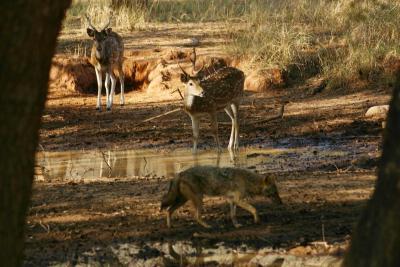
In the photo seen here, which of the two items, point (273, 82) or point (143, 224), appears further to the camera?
point (273, 82)

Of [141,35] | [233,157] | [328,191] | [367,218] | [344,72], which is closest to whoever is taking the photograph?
[367,218]

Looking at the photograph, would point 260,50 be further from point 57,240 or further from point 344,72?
point 57,240

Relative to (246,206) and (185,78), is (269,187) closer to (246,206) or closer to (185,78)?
(246,206)

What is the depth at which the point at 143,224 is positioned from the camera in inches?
380

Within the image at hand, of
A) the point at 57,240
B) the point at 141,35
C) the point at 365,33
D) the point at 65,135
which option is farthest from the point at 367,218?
the point at 141,35

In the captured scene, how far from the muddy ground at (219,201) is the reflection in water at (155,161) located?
0.10 meters

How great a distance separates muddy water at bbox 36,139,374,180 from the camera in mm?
13055

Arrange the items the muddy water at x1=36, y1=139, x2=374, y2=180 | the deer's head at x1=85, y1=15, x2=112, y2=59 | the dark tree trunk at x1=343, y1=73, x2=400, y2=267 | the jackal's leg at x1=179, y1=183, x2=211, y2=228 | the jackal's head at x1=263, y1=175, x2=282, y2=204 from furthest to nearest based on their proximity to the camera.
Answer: the deer's head at x1=85, y1=15, x2=112, y2=59 → the muddy water at x1=36, y1=139, x2=374, y2=180 → the jackal's head at x1=263, y1=175, x2=282, y2=204 → the jackal's leg at x1=179, y1=183, x2=211, y2=228 → the dark tree trunk at x1=343, y1=73, x2=400, y2=267

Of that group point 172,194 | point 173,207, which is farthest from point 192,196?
point 173,207

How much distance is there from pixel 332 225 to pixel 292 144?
5.50 m

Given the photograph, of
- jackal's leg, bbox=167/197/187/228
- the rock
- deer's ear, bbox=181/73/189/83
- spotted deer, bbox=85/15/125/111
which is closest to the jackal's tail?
jackal's leg, bbox=167/197/187/228

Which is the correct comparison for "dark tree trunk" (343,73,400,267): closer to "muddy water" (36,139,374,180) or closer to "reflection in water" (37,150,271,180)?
"muddy water" (36,139,374,180)

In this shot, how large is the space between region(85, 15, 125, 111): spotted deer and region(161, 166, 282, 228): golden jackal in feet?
31.7

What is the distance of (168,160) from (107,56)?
5431mm
